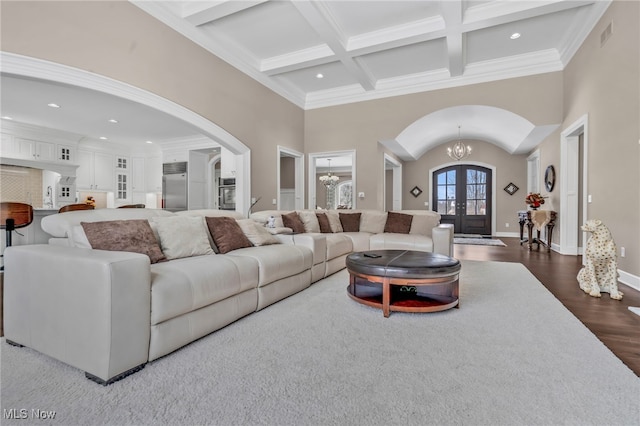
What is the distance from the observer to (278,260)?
286 centimetres

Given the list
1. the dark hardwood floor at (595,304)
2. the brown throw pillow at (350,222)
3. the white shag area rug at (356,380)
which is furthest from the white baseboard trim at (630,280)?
the brown throw pillow at (350,222)

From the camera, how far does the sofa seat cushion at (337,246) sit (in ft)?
13.2

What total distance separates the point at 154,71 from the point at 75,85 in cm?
96

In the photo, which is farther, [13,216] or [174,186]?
[174,186]

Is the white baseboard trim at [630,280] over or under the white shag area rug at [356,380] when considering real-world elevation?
over

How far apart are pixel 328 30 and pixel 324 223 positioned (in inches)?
111

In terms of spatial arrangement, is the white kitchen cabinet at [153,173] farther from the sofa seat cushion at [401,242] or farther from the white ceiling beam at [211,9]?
the sofa seat cushion at [401,242]

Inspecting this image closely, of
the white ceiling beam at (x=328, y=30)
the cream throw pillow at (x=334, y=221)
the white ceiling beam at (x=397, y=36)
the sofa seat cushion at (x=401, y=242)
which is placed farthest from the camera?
the cream throw pillow at (x=334, y=221)

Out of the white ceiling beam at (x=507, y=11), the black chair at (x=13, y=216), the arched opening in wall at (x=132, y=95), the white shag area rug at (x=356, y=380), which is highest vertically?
the white ceiling beam at (x=507, y=11)

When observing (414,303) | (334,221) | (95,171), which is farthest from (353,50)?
(95,171)

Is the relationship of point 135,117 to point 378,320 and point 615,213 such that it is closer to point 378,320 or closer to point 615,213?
point 378,320

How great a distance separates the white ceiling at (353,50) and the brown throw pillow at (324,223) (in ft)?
7.80

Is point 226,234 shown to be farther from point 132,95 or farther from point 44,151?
point 44,151

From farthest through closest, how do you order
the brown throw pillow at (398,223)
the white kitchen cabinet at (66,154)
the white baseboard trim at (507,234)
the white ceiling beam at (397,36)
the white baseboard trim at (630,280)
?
1. the white baseboard trim at (507,234)
2. the white kitchen cabinet at (66,154)
3. the brown throw pillow at (398,223)
4. the white ceiling beam at (397,36)
5. the white baseboard trim at (630,280)
